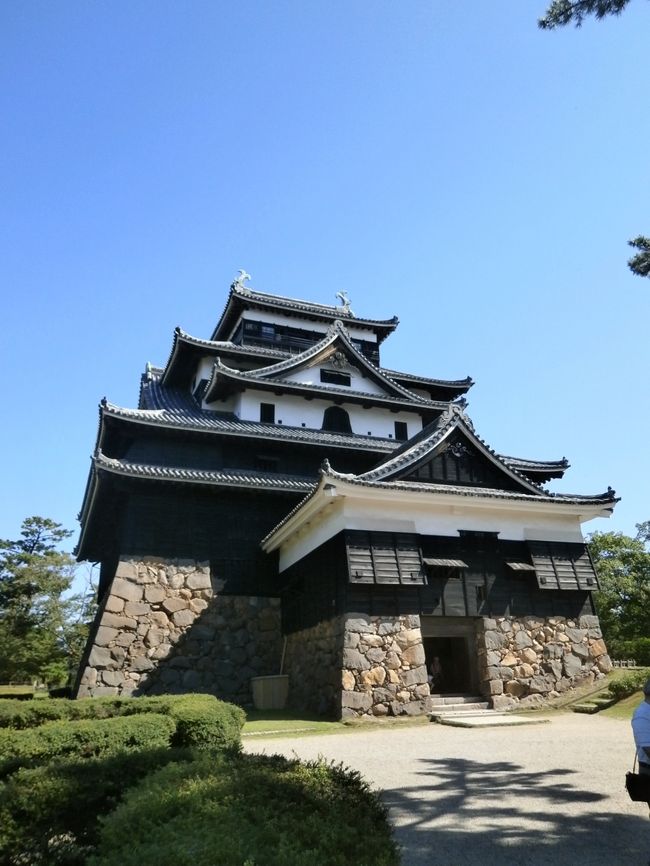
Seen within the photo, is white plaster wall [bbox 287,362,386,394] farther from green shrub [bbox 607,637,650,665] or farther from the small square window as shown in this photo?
green shrub [bbox 607,637,650,665]

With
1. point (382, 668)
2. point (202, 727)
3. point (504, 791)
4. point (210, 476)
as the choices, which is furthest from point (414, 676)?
point (210, 476)

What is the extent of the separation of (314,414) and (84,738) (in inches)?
738

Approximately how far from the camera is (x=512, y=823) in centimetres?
604

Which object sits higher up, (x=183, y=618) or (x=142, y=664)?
(x=183, y=618)

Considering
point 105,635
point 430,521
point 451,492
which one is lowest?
point 105,635

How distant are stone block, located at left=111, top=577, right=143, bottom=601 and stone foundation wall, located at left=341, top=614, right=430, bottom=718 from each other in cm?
751

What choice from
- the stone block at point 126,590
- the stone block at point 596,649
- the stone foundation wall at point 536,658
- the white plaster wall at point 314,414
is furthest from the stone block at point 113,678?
the stone block at point 596,649

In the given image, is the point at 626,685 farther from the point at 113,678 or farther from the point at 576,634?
the point at 113,678

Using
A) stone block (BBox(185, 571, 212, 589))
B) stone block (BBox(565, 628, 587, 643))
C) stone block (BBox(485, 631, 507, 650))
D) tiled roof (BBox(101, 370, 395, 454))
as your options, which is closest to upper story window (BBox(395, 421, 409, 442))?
tiled roof (BBox(101, 370, 395, 454))

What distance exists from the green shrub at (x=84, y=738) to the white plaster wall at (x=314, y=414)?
16.6 m

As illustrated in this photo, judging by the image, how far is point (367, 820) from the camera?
12.0ft

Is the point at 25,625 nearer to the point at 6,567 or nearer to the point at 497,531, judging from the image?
the point at 6,567

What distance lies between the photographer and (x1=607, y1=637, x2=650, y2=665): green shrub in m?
24.5

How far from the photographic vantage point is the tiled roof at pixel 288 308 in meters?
30.7
